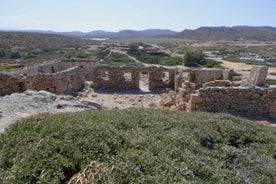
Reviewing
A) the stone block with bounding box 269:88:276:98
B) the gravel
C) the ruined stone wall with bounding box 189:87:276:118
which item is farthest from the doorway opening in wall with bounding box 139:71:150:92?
the stone block with bounding box 269:88:276:98

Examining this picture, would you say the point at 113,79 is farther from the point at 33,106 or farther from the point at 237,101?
the point at 237,101

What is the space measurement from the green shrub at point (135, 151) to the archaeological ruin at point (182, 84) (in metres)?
5.56

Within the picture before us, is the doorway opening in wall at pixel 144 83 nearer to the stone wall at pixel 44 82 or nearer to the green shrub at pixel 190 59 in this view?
the stone wall at pixel 44 82

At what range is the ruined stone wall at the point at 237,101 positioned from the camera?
41.2ft

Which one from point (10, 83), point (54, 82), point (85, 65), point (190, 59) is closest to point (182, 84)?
point (54, 82)

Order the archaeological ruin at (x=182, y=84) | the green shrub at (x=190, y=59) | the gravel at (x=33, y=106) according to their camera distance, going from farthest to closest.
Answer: the green shrub at (x=190, y=59)
the archaeological ruin at (x=182, y=84)
the gravel at (x=33, y=106)

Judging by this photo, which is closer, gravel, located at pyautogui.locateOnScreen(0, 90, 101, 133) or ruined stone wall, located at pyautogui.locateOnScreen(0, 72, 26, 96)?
gravel, located at pyautogui.locateOnScreen(0, 90, 101, 133)

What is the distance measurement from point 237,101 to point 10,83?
37.9 feet

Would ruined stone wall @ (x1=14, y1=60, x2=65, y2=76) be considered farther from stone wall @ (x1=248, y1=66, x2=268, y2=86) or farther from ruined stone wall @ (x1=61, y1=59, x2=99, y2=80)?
stone wall @ (x1=248, y1=66, x2=268, y2=86)

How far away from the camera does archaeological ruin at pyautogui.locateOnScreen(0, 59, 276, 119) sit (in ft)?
41.6

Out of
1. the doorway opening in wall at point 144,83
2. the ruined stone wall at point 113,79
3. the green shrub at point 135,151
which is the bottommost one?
the doorway opening in wall at point 144,83

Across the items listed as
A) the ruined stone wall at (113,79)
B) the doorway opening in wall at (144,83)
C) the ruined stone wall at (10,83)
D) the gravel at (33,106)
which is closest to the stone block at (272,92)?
the gravel at (33,106)

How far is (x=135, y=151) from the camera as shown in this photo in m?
5.11

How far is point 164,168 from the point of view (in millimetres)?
4770
